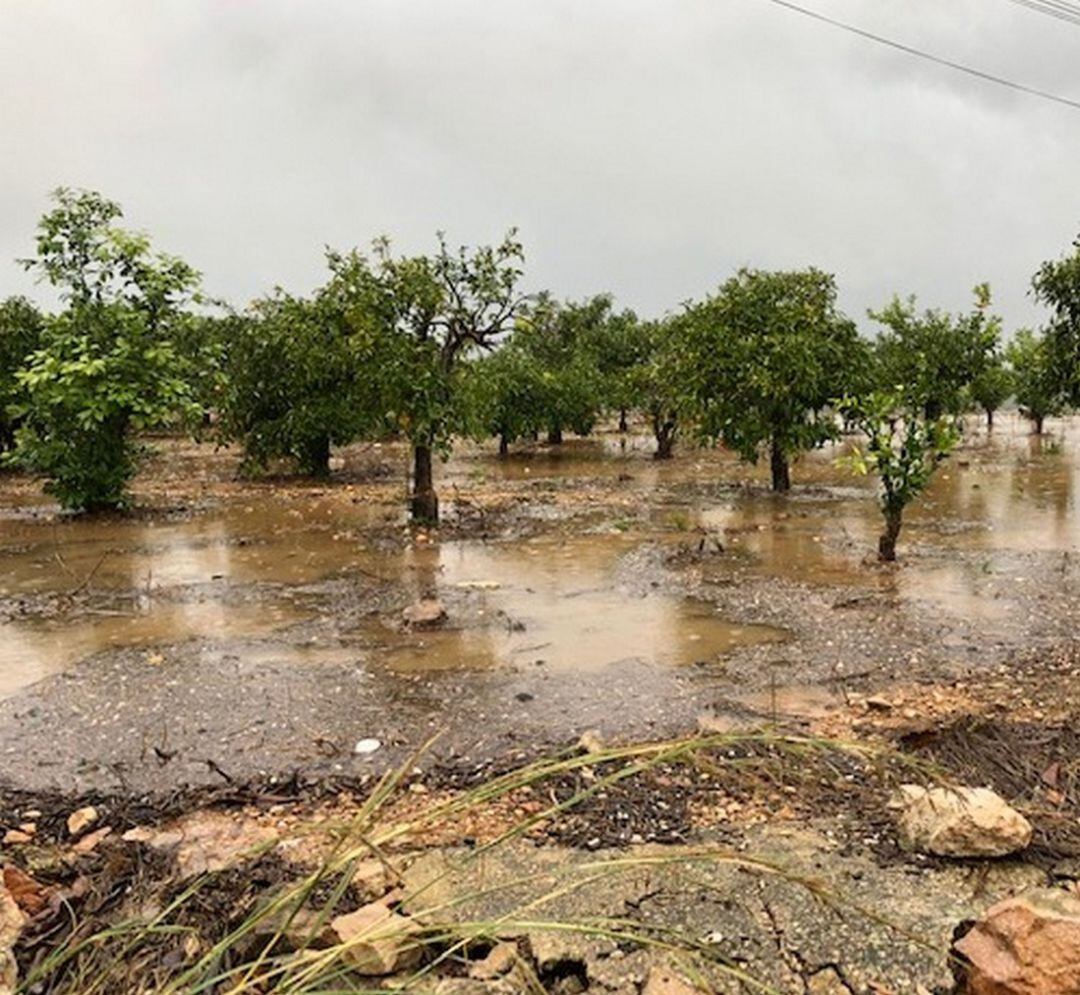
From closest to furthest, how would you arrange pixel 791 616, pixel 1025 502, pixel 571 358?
pixel 791 616
pixel 1025 502
pixel 571 358

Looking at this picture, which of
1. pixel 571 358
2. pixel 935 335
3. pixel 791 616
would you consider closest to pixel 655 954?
pixel 791 616

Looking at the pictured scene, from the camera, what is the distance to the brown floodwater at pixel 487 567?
24.6 ft

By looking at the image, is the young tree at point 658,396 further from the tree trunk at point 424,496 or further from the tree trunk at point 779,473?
the tree trunk at point 424,496

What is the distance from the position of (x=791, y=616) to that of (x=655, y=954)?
5.47 m

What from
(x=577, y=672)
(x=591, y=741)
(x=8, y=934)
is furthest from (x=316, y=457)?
(x=8, y=934)

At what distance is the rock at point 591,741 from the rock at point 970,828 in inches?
61.9

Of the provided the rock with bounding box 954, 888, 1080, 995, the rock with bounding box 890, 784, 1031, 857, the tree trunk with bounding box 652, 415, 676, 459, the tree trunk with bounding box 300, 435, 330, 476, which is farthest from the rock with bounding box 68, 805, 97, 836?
the tree trunk with bounding box 652, 415, 676, 459

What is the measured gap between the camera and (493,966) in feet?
9.87

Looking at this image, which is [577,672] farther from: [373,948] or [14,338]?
[14,338]

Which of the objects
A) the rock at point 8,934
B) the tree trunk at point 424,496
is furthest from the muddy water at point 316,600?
the rock at point 8,934

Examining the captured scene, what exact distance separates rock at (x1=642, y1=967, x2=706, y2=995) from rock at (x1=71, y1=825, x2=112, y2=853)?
2611 mm

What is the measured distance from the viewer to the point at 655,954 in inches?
120

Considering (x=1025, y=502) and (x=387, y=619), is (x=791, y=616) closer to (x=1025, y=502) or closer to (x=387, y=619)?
(x=387, y=619)

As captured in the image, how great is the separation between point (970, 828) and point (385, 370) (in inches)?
387
